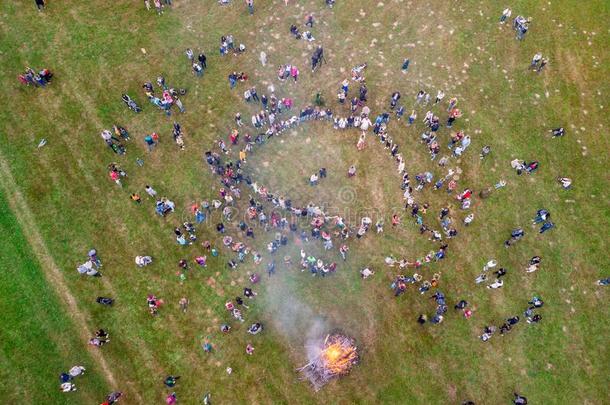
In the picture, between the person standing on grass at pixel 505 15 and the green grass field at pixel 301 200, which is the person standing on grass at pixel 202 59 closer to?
the green grass field at pixel 301 200

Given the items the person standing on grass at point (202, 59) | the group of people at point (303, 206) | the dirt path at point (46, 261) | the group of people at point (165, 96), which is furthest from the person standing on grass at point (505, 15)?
the dirt path at point (46, 261)

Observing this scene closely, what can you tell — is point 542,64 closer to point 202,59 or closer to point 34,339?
point 202,59

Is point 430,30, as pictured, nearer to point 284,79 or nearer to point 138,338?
point 284,79

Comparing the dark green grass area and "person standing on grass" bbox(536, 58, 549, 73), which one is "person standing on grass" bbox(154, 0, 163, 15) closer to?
the dark green grass area

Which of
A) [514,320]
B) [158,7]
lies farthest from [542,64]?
[158,7]

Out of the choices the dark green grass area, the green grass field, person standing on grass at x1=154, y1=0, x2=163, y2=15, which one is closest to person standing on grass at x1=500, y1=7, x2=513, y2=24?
the green grass field

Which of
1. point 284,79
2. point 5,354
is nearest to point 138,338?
point 5,354

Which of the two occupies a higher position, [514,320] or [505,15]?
[505,15]
